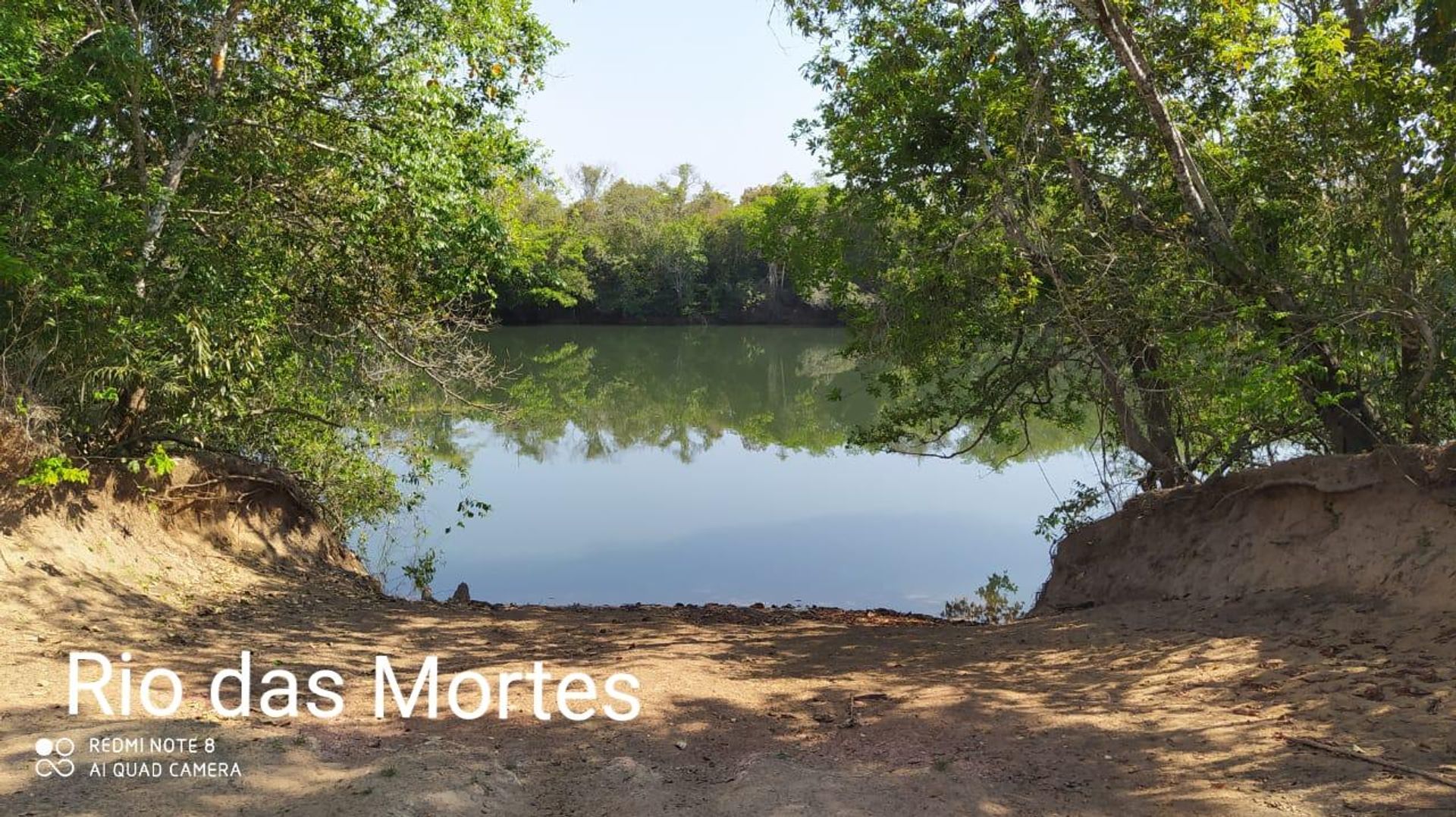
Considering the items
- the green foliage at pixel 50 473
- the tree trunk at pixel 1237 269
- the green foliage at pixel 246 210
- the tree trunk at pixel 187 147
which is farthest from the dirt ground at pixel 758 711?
the tree trunk at pixel 187 147

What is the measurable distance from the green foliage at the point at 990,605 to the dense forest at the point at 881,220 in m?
2.16

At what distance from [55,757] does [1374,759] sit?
5342 mm

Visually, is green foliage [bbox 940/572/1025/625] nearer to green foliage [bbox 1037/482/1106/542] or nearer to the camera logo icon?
green foliage [bbox 1037/482/1106/542]

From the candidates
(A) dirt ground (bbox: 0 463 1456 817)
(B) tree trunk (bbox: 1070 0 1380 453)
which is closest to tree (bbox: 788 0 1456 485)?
(B) tree trunk (bbox: 1070 0 1380 453)

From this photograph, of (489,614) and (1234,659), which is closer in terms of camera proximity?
(1234,659)

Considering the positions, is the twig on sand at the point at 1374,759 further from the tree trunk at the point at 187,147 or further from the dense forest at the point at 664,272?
the dense forest at the point at 664,272

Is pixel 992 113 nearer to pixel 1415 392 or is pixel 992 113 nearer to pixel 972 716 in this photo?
pixel 1415 392

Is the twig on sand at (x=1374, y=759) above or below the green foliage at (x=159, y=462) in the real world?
below

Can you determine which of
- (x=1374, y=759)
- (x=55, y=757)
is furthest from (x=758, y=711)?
(x=55, y=757)

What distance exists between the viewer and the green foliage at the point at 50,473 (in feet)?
21.8

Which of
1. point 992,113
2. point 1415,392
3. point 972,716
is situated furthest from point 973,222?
point 972,716

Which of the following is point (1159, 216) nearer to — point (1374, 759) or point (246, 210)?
point (1374, 759)

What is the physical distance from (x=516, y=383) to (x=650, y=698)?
877 inches

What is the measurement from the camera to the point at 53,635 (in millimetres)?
5926
